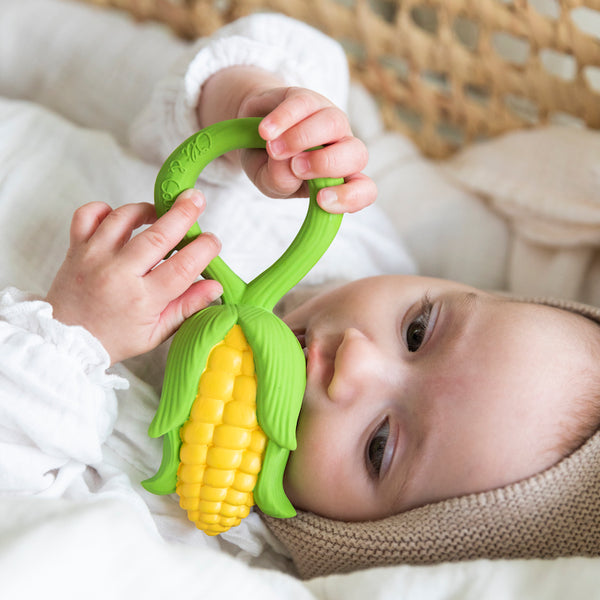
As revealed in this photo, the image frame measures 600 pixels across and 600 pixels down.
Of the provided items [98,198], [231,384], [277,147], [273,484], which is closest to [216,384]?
[231,384]

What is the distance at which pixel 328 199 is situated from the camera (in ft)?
2.12

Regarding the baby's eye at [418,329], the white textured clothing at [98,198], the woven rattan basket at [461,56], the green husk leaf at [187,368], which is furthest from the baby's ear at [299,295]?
the woven rattan basket at [461,56]

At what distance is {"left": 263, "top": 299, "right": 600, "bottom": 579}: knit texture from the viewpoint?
644 millimetres

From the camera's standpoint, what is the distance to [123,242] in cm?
67

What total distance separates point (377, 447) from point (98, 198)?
498mm

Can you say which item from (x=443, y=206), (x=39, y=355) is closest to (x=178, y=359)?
(x=39, y=355)

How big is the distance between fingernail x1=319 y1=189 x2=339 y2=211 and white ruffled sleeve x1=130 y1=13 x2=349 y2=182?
28cm

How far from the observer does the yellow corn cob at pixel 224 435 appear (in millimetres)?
630

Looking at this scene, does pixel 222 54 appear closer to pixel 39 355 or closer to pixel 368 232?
pixel 368 232

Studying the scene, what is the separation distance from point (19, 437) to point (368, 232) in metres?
0.56

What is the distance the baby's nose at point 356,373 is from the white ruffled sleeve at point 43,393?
210 millimetres

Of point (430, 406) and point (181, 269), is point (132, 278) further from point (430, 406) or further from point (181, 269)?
point (430, 406)

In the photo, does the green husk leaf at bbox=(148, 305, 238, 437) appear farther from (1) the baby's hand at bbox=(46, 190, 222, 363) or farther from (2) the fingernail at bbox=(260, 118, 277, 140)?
(2) the fingernail at bbox=(260, 118, 277, 140)


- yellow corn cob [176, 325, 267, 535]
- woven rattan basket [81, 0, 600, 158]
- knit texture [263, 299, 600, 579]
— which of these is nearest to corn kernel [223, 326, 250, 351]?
yellow corn cob [176, 325, 267, 535]
